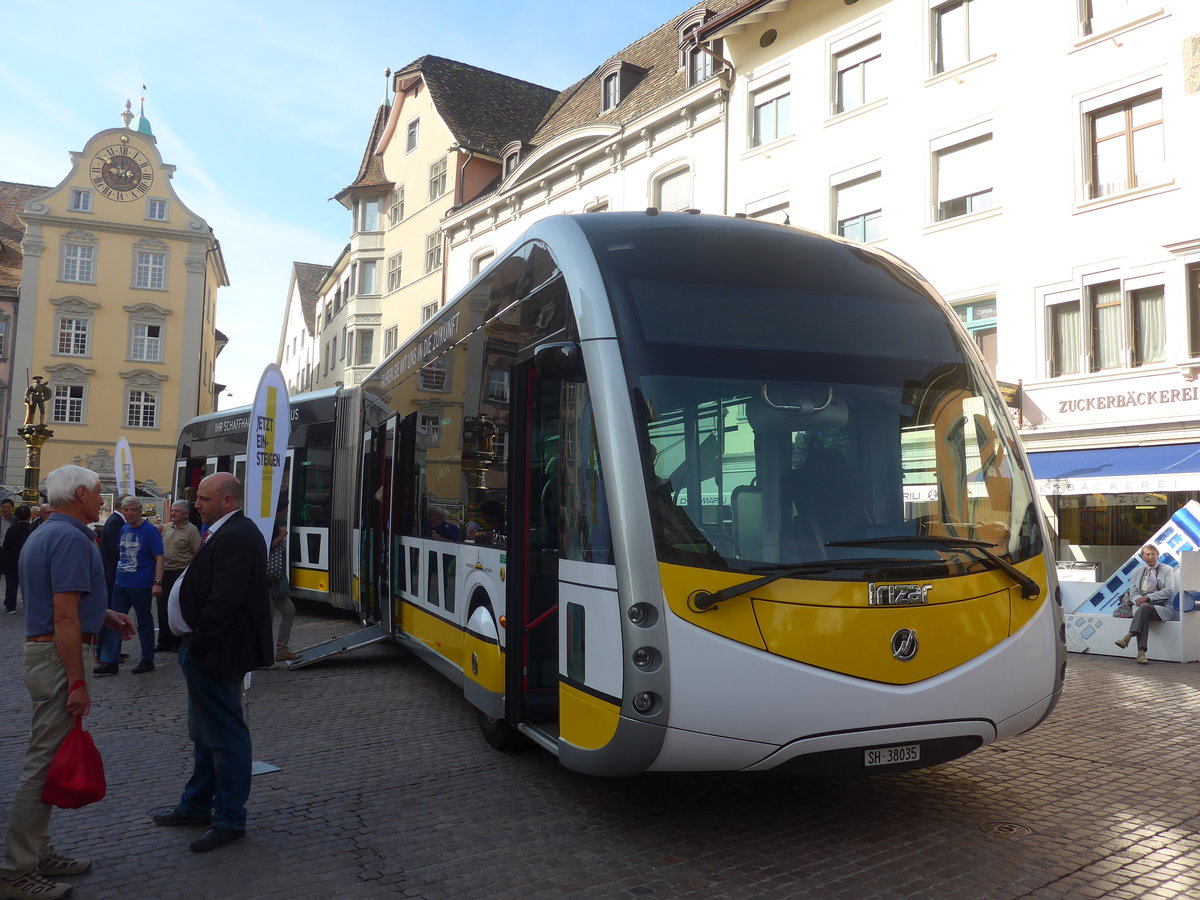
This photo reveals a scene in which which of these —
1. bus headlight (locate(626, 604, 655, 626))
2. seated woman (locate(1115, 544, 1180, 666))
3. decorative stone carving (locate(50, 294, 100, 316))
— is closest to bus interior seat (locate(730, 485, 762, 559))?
bus headlight (locate(626, 604, 655, 626))

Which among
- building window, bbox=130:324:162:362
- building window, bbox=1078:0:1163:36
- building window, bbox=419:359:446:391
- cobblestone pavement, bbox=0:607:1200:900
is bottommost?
cobblestone pavement, bbox=0:607:1200:900

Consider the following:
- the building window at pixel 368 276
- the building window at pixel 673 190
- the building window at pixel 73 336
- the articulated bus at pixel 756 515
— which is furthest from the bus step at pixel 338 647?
the building window at pixel 73 336

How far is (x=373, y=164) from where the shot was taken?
1756 inches

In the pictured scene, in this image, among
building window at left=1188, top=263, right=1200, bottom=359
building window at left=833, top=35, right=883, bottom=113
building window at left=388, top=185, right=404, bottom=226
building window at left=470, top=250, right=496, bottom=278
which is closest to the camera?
building window at left=1188, top=263, right=1200, bottom=359

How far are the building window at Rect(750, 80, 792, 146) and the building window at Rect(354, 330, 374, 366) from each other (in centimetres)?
2193

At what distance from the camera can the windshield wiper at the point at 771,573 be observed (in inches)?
191

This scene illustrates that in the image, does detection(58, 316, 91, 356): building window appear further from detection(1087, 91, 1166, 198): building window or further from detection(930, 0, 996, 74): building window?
detection(1087, 91, 1166, 198): building window

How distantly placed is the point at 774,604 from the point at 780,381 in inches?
45.5

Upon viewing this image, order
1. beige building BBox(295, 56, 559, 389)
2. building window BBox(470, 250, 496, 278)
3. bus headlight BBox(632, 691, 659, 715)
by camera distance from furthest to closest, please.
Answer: beige building BBox(295, 56, 559, 389) → building window BBox(470, 250, 496, 278) → bus headlight BBox(632, 691, 659, 715)

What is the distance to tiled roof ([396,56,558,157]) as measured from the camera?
38.5 metres

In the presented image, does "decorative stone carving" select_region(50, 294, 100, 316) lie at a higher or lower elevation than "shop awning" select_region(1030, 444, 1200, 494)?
higher

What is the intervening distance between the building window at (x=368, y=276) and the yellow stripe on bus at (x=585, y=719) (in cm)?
3919

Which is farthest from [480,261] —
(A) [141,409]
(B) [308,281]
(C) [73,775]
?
(B) [308,281]

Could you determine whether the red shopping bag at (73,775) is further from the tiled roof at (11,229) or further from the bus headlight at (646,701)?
the tiled roof at (11,229)
